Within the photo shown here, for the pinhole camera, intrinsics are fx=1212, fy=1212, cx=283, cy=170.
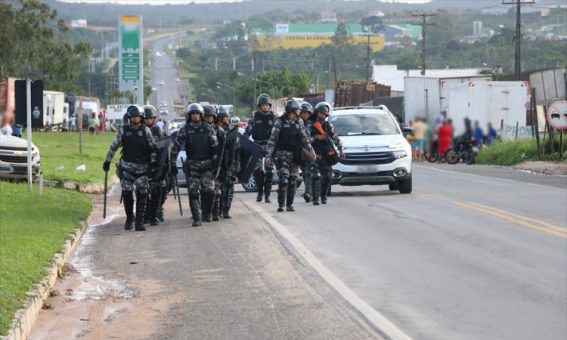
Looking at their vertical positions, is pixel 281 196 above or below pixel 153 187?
below

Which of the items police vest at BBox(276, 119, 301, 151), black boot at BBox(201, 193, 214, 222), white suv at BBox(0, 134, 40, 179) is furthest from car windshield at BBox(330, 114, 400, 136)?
white suv at BBox(0, 134, 40, 179)

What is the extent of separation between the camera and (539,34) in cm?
18712

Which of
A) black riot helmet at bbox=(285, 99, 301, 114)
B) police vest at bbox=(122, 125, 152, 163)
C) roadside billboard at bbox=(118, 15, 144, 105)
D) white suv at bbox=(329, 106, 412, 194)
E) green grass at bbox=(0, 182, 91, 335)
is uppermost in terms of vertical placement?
roadside billboard at bbox=(118, 15, 144, 105)

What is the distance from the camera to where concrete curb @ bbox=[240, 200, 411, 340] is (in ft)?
35.1

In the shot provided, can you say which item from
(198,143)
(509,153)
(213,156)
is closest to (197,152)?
(198,143)

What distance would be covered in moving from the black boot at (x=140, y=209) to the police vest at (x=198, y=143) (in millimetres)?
1078

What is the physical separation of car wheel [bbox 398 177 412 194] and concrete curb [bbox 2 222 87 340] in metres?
11.1

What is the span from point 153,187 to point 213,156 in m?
1.09

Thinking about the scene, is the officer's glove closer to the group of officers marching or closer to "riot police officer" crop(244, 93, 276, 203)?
the group of officers marching

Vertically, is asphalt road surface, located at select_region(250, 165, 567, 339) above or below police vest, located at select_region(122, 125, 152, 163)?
below

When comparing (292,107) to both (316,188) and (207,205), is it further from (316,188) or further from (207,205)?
(207,205)

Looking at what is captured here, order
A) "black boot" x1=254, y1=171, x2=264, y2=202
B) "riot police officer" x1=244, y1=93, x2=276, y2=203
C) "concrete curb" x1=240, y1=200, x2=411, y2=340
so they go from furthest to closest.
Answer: "black boot" x1=254, y1=171, x2=264, y2=202, "riot police officer" x1=244, y1=93, x2=276, y2=203, "concrete curb" x1=240, y1=200, x2=411, y2=340

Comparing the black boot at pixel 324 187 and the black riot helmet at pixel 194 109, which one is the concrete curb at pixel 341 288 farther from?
the black boot at pixel 324 187

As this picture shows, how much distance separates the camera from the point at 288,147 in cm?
2147
